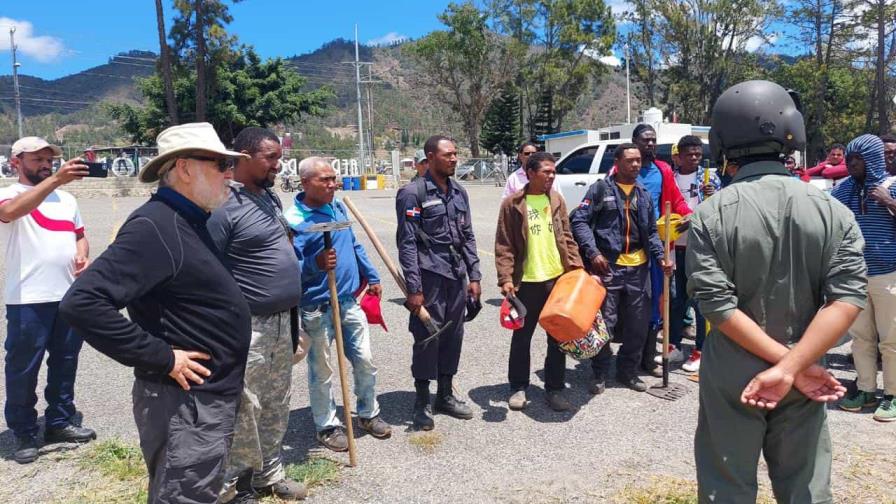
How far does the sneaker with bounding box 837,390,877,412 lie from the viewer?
4.54 meters

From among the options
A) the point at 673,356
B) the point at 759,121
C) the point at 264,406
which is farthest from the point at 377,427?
the point at 759,121

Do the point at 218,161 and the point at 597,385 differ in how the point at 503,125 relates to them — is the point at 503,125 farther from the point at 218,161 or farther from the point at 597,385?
the point at 218,161

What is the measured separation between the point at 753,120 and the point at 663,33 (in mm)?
44677

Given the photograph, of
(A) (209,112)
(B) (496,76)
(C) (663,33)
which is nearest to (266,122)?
(A) (209,112)

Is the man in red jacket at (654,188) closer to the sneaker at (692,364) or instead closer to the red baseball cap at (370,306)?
the sneaker at (692,364)

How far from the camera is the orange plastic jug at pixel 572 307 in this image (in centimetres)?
429

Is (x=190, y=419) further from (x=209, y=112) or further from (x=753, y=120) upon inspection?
(x=209, y=112)

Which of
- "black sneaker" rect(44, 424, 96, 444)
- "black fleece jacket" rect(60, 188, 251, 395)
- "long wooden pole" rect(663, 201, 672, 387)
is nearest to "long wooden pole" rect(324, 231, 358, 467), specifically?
"black fleece jacket" rect(60, 188, 251, 395)

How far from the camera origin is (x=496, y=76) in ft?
160

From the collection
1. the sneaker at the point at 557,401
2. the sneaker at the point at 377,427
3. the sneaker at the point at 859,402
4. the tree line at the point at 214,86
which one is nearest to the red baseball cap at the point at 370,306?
the sneaker at the point at 377,427

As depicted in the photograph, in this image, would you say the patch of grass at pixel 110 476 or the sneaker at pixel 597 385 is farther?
the sneaker at pixel 597 385

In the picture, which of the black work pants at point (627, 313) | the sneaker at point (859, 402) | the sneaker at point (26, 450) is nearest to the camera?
the sneaker at point (26, 450)

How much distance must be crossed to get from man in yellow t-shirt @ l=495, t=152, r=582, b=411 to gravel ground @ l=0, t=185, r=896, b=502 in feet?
0.90

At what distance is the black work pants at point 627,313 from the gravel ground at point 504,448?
0.76 feet
